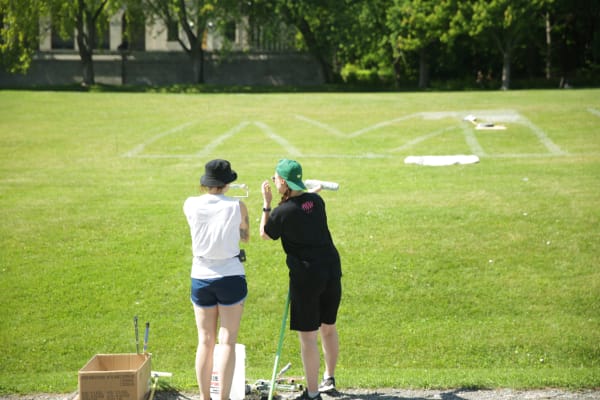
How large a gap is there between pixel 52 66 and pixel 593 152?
44.1 m

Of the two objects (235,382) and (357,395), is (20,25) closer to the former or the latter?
(235,382)

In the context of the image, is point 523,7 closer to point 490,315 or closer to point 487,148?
point 487,148

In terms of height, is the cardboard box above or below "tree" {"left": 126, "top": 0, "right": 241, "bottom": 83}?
below

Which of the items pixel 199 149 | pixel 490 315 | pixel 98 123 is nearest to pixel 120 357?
pixel 490 315

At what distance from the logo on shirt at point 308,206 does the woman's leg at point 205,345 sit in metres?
1.13

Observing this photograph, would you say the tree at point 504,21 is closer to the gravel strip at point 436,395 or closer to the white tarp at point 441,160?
the white tarp at point 441,160

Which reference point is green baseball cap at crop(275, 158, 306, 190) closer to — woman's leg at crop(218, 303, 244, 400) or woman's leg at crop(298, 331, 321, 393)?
woman's leg at crop(218, 303, 244, 400)

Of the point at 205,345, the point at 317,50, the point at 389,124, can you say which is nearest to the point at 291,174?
the point at 205,345

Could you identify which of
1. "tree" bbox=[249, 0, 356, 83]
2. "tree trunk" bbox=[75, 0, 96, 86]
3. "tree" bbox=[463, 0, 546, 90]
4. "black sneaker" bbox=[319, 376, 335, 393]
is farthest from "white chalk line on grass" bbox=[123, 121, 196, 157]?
"tree" bbox=[463, 0, 546, 90]

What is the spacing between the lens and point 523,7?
42.8m

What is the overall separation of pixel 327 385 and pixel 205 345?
52.6 inches

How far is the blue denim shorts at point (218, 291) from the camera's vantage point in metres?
5.98

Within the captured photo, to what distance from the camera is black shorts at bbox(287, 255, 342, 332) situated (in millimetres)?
6207

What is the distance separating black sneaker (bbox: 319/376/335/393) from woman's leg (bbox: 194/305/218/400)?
1.14 metres
